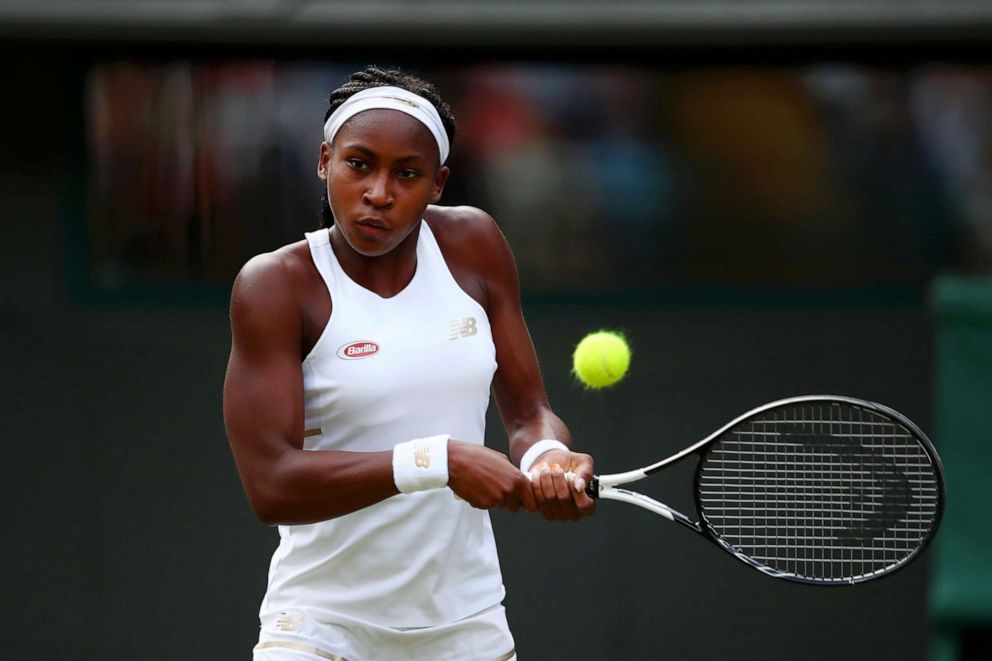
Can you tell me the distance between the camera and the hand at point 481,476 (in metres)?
2.81

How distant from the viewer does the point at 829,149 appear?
18.1 feet

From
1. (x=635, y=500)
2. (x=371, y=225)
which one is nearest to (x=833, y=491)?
(x=635, y=500)

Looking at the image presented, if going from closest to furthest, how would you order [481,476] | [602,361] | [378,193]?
[481,476] < [378,193] < [602,361]

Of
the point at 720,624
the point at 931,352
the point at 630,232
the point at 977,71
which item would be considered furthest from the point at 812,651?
the point at 977,71

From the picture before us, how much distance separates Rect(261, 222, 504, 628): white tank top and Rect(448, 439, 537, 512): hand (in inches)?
7.5

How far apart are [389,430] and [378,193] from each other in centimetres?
46

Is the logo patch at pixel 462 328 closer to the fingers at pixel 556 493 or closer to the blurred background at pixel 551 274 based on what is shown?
the fingers at pixel 556 493

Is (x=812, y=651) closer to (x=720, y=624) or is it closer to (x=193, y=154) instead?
(x=720, y=624)

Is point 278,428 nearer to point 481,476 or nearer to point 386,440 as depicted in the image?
point 386,440

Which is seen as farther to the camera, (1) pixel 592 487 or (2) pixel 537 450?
(2) pixel 537 450

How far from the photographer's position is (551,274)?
5.50 meters

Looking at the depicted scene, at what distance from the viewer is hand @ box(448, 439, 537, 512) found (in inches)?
111

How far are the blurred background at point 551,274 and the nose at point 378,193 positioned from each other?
2.51 meters

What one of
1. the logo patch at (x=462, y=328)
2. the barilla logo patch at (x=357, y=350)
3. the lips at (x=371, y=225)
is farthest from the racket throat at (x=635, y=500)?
the lips at (x=371, y=225)
